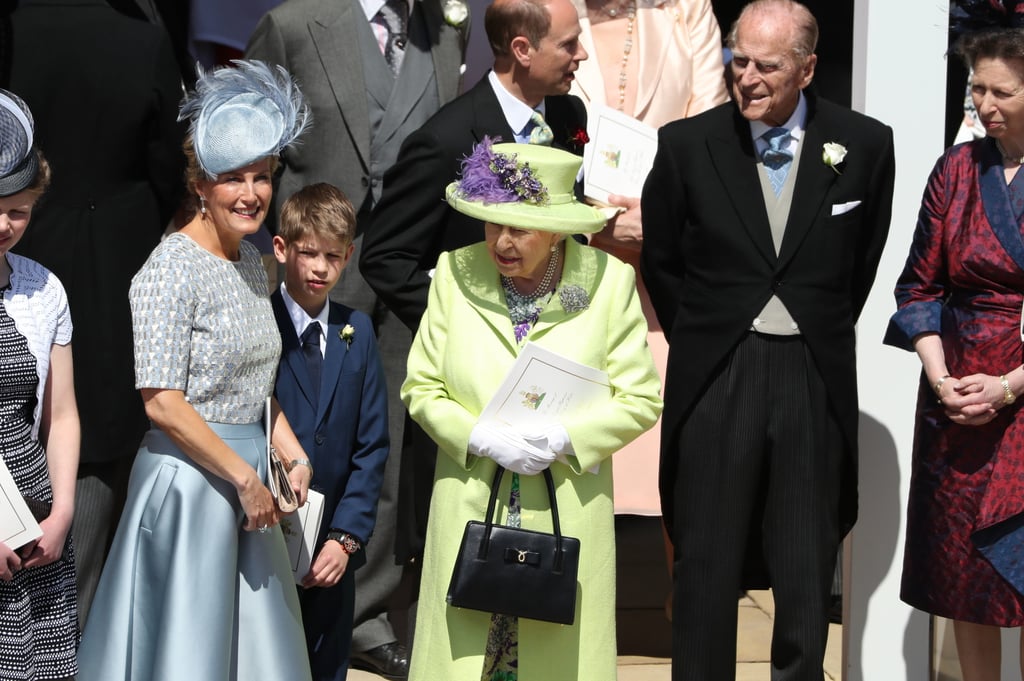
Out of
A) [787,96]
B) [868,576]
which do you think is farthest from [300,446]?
[868,576]

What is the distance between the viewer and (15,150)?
12.8 feet

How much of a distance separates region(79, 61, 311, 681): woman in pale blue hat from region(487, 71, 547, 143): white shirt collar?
0.90m

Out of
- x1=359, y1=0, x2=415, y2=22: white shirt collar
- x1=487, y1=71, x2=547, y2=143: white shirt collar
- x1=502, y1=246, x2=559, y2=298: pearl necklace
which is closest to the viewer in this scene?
x1=502, y1=246, x2=559, y2=298: pearl necklace

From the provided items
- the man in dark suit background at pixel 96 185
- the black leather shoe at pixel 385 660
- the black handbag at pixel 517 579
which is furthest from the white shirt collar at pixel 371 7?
the black handbag at pixel 517 579

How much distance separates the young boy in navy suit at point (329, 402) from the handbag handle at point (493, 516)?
1.76 ft

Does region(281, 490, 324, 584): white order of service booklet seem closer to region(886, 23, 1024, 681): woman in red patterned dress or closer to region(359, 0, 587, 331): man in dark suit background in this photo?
region(359, 0, 587, 331): man in dark suit background

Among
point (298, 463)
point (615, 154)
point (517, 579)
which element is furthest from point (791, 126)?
point (298, 463)

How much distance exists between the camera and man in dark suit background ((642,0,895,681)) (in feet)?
14.9

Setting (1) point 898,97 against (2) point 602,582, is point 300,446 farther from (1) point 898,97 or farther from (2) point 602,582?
(1) point 898,97

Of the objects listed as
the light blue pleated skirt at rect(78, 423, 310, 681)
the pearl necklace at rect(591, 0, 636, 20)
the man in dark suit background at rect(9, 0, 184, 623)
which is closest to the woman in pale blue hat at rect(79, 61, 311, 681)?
the light blue pleated skirt at rect(78, 423, 310, 681)

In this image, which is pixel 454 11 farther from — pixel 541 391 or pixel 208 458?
pixel 208 458

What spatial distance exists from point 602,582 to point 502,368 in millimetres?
635

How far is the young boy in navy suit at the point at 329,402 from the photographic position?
14.8ft

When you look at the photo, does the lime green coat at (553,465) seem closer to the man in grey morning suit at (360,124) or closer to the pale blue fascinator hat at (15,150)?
the pale blue fascinator hat at (15,150)
